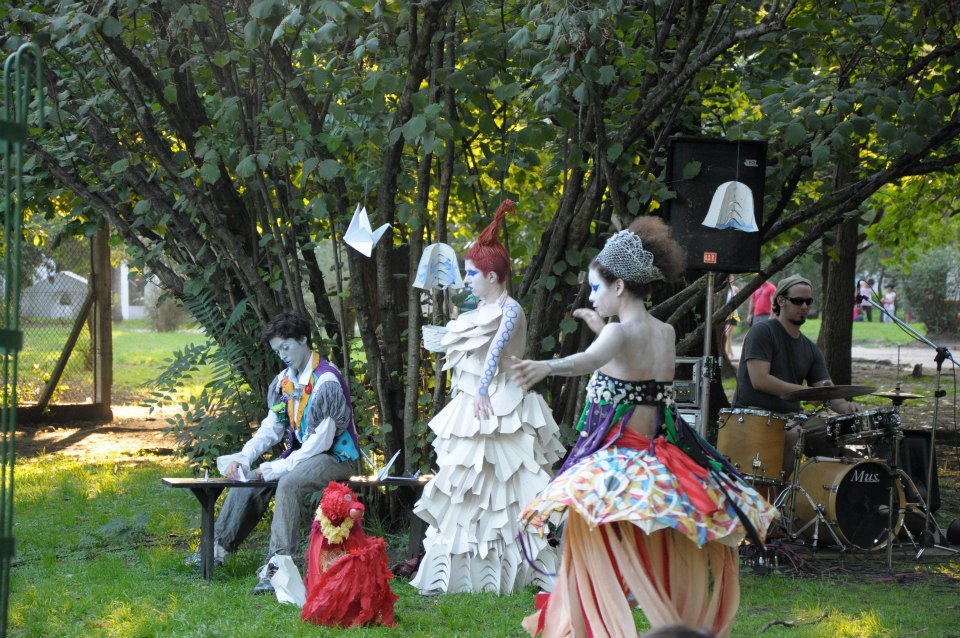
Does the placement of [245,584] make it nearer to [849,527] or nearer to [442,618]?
[442,618]

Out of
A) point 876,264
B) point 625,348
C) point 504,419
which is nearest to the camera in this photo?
point 625,348

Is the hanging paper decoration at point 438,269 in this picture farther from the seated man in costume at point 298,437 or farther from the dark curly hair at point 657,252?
the dark curly hair at point 657,252

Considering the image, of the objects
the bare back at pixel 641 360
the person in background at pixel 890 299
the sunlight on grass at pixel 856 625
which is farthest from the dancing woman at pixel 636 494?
the person in background at pixel 890 299

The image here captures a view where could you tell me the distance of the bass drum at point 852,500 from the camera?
7191 millimetres

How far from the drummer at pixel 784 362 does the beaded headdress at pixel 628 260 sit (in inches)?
142

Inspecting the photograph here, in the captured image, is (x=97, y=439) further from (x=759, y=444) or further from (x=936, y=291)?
(x=936, y=291)

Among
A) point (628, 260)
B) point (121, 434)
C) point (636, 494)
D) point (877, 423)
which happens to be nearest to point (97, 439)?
point (121, 434)

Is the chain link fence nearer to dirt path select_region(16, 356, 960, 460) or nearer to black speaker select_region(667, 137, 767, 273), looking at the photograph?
dirt path select_region(16, 356, 960, 460)

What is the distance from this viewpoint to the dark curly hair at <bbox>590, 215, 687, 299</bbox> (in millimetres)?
4340

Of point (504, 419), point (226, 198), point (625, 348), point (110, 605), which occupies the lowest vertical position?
point (110, 605)

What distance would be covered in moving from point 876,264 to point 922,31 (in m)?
34.7

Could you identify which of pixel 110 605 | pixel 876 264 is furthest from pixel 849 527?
pixel 876 264

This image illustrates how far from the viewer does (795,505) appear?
744 centimetres

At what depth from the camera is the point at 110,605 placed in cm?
576
